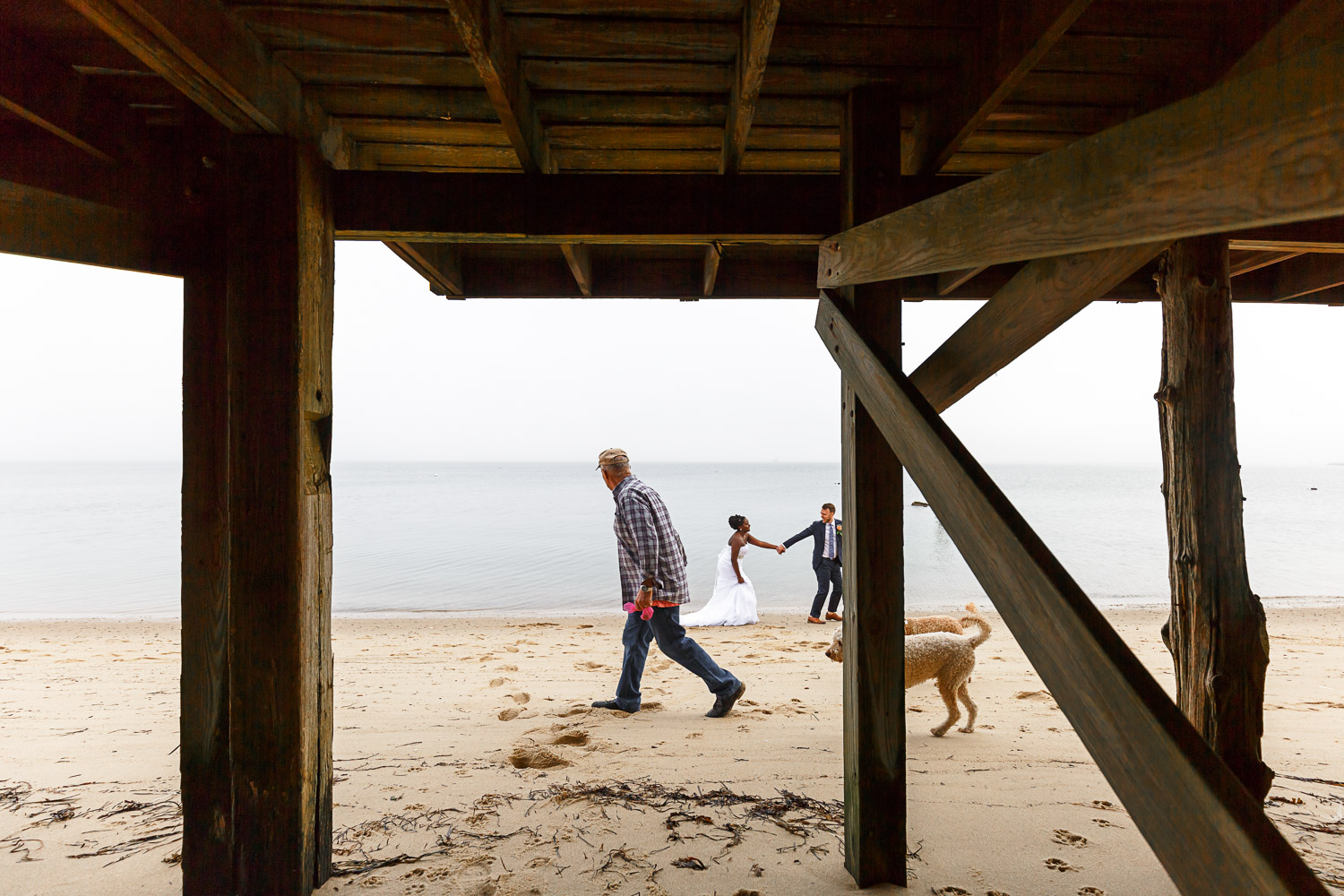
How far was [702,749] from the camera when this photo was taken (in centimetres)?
449

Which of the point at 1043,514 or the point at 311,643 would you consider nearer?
the point at 311,643

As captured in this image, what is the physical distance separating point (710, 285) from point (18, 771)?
5.14 meters

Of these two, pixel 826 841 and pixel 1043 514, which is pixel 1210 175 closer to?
pixel 826 841

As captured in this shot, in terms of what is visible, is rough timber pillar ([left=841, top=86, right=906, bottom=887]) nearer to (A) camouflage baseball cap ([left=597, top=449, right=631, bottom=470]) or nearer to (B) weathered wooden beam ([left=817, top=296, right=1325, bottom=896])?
(B) weathered wooden beam ([left=817, top=296, right=1325, bottom=896])

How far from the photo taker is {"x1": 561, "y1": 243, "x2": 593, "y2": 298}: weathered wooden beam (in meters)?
3.73

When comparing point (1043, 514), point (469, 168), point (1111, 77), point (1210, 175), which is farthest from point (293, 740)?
point (1043, 514)

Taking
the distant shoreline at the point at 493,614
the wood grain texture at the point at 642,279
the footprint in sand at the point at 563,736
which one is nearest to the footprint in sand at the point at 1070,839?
the footprint in sand at the point at 563,736

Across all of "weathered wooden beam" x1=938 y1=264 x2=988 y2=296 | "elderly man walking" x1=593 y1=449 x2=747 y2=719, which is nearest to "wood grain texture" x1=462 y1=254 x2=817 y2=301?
"weathered wooden beam" x1=938 y1=264 x2=988 y2=296

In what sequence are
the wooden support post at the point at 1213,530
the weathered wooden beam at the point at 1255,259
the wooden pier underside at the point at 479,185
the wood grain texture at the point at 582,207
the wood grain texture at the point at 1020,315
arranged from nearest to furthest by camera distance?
the wood grain texture at the point at 1020,315 < the wooden pier underside at the point at 479,185 < the wooden support post at the point at 1213,530 < the wood grain texture at the point at 582,207 < the weathered wooden beam at the point at 1255,259

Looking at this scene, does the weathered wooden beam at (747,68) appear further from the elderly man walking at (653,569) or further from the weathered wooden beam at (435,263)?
the elderly man walking at (653,569)

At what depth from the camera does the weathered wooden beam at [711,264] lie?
3732 millimetres

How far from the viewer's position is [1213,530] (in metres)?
2.40

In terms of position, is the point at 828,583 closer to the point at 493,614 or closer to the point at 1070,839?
the point at 493,614

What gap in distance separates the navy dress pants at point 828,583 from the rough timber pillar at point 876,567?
6.96 m
